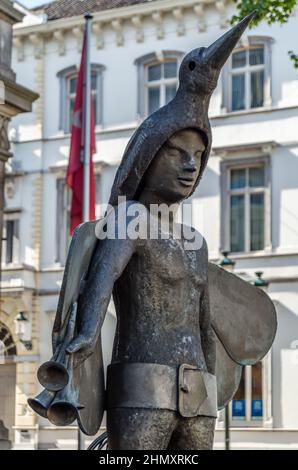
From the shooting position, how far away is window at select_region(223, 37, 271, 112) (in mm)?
25575

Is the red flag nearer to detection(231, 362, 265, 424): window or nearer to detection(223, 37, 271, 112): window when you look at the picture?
detection(231, 362, 265, 424): window

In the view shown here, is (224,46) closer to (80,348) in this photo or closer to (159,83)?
(80,348)

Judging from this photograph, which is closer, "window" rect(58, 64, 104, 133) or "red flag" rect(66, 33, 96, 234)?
"red flag" rect(66, 33, 96, 234)

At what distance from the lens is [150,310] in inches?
184

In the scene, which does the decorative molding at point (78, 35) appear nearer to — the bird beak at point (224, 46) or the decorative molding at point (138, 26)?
the decorative molding at point (138, 26)

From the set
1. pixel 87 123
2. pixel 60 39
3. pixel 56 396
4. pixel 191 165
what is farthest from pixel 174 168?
pixel 60 39

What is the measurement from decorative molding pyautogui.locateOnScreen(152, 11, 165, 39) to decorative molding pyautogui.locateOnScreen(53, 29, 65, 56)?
2.71 m

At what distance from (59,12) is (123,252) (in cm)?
2544

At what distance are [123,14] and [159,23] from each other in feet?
3.30

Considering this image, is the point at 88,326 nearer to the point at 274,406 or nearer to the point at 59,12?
the point at 274,406

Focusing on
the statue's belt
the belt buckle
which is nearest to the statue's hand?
the statue's belt

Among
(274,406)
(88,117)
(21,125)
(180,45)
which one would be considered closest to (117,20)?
(180,45)

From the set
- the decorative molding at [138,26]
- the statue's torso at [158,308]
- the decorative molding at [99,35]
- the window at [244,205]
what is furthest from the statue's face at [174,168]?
the decorative molding at [99,35]

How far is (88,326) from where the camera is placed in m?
4.43
